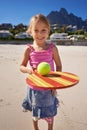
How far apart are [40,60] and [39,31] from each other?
0.35 metres

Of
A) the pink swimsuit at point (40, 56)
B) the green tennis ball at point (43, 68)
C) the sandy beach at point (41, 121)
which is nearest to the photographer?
the green tennis ball at point (43, 68)

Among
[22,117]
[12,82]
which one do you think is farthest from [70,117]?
[12,82]

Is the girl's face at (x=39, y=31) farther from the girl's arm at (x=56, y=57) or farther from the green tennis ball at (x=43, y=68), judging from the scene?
the green tennis ball at (x=43, y=68)

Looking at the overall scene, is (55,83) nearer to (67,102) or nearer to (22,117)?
(22,117)

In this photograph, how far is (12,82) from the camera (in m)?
6.55

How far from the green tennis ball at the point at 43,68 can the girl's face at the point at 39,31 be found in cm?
34

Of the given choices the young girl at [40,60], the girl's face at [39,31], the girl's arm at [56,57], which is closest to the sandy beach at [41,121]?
the young girl at [40,60]

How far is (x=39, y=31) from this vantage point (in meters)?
3.27

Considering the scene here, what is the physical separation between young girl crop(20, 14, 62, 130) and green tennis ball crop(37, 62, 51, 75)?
5.5 inches

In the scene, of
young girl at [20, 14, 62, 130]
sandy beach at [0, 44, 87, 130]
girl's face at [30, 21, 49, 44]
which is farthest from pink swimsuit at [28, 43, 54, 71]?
sandy beach at [0, 44, 87, 130]

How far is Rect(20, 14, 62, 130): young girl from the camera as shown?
10.5 ft

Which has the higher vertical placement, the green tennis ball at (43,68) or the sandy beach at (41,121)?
the green tennis ball at (43,68)

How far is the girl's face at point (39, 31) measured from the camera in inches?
127

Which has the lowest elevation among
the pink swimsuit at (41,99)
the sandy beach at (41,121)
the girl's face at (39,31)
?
the sandy beach at (41,121)
